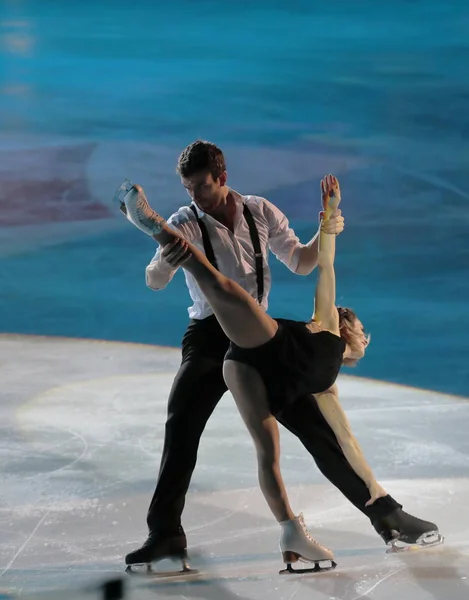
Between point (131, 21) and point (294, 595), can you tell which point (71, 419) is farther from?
point (131, 21)

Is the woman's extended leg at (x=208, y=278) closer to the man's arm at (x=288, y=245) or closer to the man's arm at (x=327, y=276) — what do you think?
the man's arm at (x=327, y=276)

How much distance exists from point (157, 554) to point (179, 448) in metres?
0.34

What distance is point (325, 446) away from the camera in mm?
3400

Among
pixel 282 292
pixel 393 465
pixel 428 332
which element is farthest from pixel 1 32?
pixel 393 465

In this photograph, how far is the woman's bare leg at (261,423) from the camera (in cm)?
327

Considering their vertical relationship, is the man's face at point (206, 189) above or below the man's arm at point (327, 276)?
above

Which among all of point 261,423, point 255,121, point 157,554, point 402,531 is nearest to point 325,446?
point 261,423

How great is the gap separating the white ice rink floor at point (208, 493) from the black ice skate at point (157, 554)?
0.04 meters

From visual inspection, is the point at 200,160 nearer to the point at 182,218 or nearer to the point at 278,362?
the point at 182,218

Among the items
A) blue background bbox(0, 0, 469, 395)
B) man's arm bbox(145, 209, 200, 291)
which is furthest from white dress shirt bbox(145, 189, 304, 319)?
blue background bbox(0, 0, 469, 395)

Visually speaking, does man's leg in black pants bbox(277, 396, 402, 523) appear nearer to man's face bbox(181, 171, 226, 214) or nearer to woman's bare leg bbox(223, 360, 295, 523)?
woman's bare leg bbox(223, 360, 295, 523)

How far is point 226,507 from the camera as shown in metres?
4.03

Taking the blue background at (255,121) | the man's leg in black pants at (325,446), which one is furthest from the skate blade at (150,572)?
the blue background at (255,121)

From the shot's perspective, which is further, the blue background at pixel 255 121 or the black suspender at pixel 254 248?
the blue background at pixel 255 121
